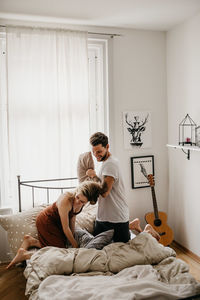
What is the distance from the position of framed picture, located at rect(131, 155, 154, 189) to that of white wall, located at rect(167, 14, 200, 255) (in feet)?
0.95

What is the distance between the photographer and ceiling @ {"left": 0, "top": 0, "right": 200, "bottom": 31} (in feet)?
9.21

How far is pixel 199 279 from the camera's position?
2.89 meters

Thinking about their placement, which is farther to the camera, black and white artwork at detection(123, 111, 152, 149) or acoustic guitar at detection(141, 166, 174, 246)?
black and white artwork at detection(123, 111, 152, 149)

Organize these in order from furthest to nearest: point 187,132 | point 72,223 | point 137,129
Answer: point 137,129 < point 187,132 < point 72,223

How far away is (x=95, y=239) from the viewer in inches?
100

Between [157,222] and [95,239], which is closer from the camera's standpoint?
[95,239]

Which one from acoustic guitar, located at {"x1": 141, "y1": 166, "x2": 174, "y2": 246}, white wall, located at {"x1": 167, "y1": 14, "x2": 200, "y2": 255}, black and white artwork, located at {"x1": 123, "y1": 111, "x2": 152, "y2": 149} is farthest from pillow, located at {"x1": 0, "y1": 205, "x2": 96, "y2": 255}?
white wall, located at {"x1": 167, "y1": 14, "x2": 200, "y2": 255}

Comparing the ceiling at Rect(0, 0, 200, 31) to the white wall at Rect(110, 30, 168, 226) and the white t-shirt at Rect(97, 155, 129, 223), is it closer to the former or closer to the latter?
the white wall at Rect(110, 30, 168, 226)

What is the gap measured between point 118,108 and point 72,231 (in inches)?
61.9

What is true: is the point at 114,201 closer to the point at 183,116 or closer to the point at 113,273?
the point at 113,273

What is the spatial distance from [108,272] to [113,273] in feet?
0.13

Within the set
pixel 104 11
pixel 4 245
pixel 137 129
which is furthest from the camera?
pixel 137 129

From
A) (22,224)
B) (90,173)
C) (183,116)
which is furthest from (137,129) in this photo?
(22,224)

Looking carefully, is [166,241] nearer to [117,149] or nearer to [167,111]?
[117,149]
